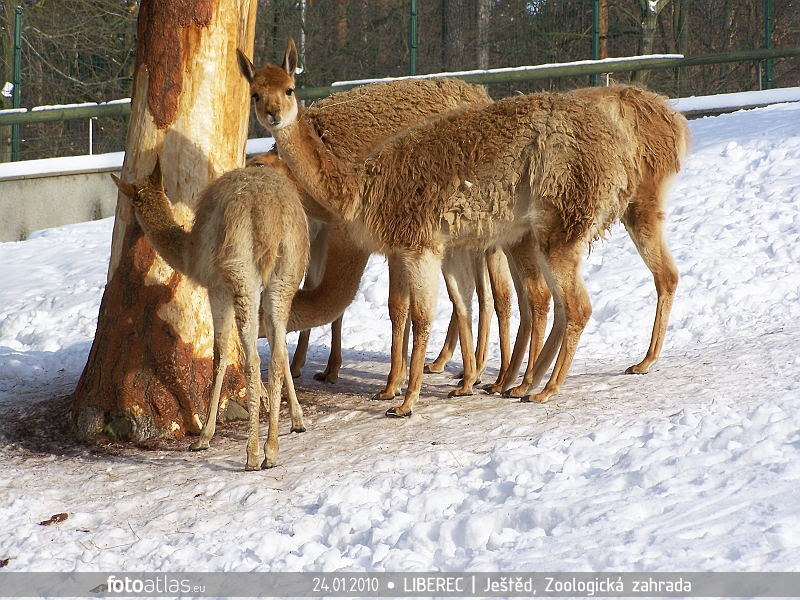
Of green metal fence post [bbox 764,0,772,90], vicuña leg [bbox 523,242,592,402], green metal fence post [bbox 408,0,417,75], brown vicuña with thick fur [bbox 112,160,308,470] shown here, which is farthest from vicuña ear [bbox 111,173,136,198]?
green metal fence post [bbox 764,0,772,90]

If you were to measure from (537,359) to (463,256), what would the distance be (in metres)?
1.17

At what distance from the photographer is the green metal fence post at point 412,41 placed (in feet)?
49.9

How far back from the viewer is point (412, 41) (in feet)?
50.1

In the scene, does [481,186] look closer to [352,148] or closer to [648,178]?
[648,178]

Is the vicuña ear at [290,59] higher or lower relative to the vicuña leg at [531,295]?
higher

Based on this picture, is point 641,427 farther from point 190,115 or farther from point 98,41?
point 98,41

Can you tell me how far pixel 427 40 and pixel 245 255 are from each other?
10807 millimetres

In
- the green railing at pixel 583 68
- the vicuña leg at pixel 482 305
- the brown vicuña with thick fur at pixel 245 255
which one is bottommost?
the vicuña leg at pixel 482 305

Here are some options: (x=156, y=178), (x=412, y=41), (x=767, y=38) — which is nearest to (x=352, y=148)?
(x=156, y=178)

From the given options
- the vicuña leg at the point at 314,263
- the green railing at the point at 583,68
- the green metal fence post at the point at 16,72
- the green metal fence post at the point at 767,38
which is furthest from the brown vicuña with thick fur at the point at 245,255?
the green metal fence post at the point at 767,38

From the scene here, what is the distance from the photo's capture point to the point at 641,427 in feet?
16.8

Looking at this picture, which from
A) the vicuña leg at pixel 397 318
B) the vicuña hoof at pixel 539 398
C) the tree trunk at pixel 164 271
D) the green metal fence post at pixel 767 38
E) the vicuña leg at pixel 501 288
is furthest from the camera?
the green metal fence post at pixel 767 38

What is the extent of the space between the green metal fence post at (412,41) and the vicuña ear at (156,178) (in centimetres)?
976

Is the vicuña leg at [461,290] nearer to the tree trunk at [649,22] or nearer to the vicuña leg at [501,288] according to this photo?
the vicuña leg at [501,288]
